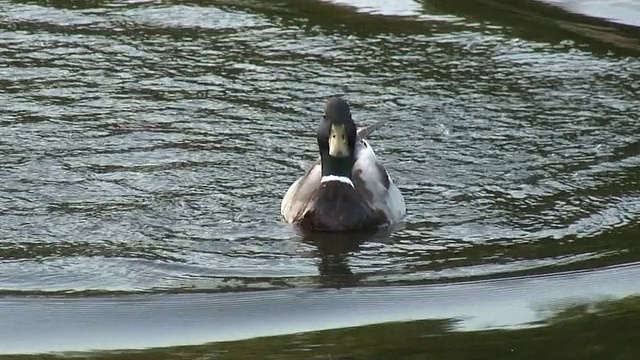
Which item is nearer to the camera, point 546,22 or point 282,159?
point 282,159

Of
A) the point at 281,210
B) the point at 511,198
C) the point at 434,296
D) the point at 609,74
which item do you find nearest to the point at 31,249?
the point at 281,210

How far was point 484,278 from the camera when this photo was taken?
31.3 feet

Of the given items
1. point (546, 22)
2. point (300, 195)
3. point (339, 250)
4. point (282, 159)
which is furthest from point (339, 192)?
point (546, 22)

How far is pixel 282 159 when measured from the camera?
492 inches

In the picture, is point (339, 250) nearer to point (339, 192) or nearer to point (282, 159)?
point (339, 192)

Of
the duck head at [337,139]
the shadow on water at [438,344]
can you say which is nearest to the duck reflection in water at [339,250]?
the duck head at [337,139]

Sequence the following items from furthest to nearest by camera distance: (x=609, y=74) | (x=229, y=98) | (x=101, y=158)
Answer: (x=609, y=74)
(x=229, y=98)
(x=101, y=158)

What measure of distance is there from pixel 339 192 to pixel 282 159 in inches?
51.8

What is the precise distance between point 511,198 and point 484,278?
2073 millimetres

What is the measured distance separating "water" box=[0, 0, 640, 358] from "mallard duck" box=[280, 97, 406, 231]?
0.64 feet

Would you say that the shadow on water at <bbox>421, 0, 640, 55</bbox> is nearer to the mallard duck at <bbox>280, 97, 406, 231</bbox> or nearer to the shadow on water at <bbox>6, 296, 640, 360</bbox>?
the mallard duck at <bbox>280, 97, 406, 231</bbox>

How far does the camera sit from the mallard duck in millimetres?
11109

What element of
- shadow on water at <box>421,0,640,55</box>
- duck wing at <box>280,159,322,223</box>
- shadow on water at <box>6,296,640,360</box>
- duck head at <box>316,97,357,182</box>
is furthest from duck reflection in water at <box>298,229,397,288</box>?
shadow on water at <box>421,0,640,55</box>

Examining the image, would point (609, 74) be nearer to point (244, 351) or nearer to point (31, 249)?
point (31, 249)
